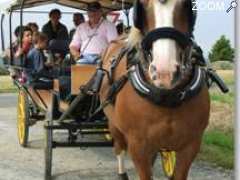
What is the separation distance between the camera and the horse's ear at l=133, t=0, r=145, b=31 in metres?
3.95

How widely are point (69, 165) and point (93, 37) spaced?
5.52 ft

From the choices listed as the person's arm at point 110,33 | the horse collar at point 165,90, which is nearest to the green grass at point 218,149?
the person's arm at point 110,33

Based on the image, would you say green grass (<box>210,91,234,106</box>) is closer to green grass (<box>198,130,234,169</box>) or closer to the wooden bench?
green grass (<box>198,130,234,169</box>)

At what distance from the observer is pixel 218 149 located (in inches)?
307

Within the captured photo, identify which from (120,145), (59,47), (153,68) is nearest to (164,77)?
(153,68)

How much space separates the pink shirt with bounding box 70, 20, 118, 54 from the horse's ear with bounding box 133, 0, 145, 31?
243 cm

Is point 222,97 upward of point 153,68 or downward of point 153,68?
downward

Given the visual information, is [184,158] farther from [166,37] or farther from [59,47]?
[59,47]

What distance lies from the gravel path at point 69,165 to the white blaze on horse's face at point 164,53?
2.92m

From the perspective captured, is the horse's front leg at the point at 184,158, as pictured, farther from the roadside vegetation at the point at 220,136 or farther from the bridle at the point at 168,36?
Answer: the roadside vegetation at the point at 220,136

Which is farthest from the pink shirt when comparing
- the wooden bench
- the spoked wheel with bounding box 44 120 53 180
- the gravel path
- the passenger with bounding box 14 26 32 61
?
the passenger with bounding box 14 26 32 61

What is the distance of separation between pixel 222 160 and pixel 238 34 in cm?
460

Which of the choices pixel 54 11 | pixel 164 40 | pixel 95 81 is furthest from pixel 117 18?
pixel 164 40

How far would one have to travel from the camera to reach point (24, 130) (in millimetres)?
8438
